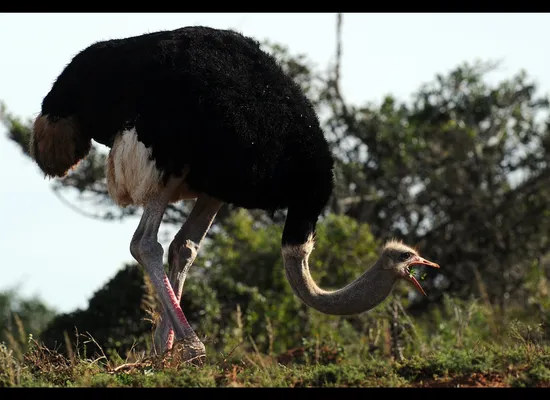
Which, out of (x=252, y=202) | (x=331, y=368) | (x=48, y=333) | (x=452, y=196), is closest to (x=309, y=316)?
(x=48, y=333)

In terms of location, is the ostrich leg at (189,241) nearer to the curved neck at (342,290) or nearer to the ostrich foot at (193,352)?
the curved neck at (342,290)

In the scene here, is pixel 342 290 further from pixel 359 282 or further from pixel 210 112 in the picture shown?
pixel 210 112

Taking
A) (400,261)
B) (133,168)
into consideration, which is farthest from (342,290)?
(133,168)

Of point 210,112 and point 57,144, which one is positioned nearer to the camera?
Result: point 210,112

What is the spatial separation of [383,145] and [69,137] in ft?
23.6

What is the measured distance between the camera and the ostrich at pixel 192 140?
6121 mm

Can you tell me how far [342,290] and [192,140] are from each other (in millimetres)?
1469

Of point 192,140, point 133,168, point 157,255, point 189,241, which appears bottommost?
point 157,255

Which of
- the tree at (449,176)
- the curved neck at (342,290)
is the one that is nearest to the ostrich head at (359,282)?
the curved neck at (342,290)

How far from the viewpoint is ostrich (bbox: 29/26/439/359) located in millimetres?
6121

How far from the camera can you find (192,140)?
20.0 ft

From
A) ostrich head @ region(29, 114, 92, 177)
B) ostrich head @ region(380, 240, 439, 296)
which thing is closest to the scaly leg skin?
ostrich head @ region(29, 114, 92, 177)

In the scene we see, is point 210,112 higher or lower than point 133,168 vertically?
higher

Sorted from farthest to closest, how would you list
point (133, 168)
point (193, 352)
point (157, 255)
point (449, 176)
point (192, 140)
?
point (449, 176)
point (157, 255)
point (133, 168)
point (192, 140)
point (193, 352)
